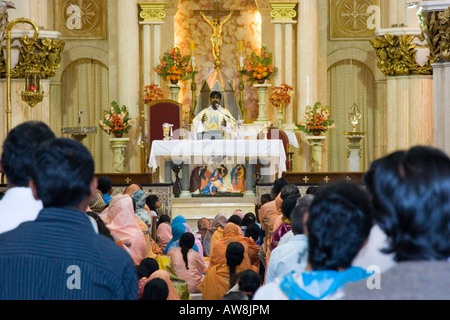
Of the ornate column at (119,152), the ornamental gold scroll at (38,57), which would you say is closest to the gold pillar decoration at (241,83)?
the ornate column at (119,152)

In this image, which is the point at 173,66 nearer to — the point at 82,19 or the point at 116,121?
the point at 116,121

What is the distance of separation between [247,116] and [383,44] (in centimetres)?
369

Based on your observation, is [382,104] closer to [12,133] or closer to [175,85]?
[175,85]

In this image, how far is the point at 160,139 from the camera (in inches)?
665

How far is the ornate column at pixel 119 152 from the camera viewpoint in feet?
56.4

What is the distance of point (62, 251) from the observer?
2877 millimetres

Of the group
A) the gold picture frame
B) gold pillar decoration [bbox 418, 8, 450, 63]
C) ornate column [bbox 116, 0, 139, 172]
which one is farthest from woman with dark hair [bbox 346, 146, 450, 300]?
the gold picture frame

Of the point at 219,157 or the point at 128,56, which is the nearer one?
the point at 219,157

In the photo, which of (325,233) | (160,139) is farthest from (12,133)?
(160,139)

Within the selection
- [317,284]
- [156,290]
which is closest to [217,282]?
[156,290]

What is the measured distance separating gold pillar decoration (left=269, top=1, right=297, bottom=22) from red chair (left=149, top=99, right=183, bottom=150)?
322cm

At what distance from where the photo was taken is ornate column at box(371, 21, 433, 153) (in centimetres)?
1658

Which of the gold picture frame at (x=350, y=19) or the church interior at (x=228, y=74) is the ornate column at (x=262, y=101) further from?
the gold picture frame at (x=350, y=19)

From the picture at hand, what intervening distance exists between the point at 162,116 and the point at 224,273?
968cm
